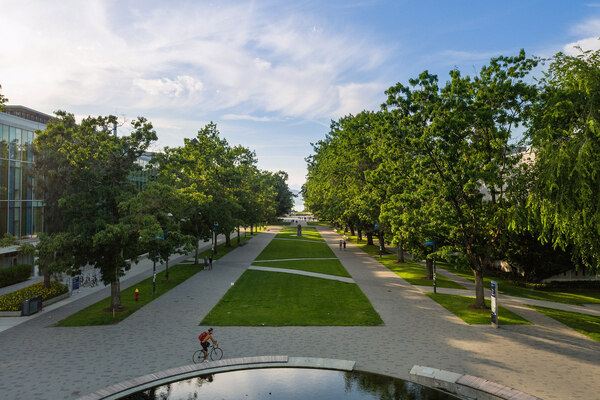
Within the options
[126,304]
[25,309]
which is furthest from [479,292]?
[25,309]

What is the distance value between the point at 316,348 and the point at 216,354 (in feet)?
12.9

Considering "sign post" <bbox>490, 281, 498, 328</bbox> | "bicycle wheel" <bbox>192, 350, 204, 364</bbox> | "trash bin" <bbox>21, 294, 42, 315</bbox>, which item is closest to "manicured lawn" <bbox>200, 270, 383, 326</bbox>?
"bicycle wheel" <bbox>192, 350, 204, 364</bbox>

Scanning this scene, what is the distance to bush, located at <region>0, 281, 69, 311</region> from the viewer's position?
2216 centimetres

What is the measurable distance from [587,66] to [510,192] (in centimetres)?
593

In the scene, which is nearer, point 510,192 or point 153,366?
point 153,366

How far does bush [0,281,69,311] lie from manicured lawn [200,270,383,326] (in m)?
10.6

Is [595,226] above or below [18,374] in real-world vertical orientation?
above

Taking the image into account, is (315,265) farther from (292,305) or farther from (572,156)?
(572,156)

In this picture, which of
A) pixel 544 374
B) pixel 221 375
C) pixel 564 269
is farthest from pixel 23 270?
pixel 564 269

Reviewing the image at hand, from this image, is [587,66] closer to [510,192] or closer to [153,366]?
[510,192]

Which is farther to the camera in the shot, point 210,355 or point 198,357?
point 210,355

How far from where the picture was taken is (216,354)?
15438 millimetres

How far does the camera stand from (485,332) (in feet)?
60.4

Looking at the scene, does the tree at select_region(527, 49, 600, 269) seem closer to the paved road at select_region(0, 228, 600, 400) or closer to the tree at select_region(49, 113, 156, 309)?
the paved road at select_region(0, 228, 600, 400)
